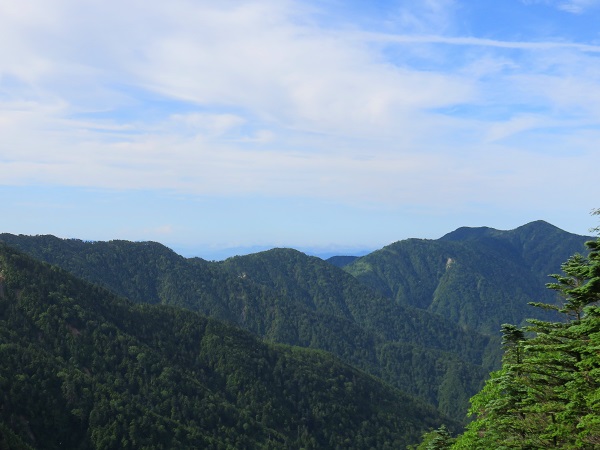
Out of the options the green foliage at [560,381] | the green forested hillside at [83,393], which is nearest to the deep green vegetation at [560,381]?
the green foliage at [560,381]

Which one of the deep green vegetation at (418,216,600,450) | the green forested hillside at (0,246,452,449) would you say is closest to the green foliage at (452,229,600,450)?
the deep green vegetation at (418,216,600,450)

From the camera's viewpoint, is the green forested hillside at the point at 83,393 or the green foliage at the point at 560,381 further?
the green forested hillside at the point at 83,393

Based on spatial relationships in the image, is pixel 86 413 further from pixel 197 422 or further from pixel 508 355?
pixel 508 355

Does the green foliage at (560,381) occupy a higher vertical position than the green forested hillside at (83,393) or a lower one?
higher

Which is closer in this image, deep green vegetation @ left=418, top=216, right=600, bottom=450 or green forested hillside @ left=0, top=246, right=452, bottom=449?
deep green vegetation @ left=418, top=216, right=600, bottom=450

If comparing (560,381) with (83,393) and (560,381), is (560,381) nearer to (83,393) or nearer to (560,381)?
(560,381)

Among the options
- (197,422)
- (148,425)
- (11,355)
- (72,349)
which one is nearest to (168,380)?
(197,422)

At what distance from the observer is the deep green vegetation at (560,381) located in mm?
32750

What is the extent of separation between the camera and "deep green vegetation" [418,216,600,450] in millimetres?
32750

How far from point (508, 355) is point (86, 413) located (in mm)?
129435

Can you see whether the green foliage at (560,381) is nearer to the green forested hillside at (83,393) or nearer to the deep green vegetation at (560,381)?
the deep green vegetation at (560,381)

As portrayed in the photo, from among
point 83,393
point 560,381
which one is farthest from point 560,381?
point 83,393

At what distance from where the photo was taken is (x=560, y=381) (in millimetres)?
37406

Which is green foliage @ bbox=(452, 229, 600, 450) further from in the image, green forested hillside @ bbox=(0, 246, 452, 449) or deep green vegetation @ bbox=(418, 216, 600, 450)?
green forested hillside @ bbox=(0, 246, 452, 449)
